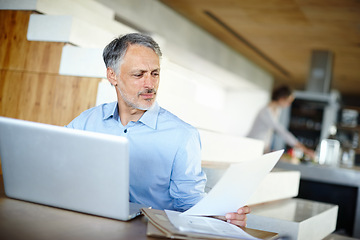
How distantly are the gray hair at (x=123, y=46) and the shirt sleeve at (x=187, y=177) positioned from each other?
0.37m

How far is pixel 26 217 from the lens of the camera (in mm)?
935

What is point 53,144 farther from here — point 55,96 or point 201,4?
point 201,4

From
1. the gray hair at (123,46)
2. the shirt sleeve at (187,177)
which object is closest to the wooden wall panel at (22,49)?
the gray hair at (123,46)

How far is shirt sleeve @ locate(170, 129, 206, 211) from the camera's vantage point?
1.44m

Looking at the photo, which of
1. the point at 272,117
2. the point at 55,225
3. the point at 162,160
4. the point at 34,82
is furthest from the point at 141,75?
the point at 272,117

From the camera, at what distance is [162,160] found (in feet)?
4.95

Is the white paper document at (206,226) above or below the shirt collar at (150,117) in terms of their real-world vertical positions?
below

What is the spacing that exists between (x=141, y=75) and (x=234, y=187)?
2.31ft

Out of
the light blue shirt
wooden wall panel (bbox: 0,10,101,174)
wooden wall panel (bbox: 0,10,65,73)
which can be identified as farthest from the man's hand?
wooden wall panel (bbox: 0,10,65,73)

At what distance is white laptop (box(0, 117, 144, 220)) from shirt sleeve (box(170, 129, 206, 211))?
1.23 feet

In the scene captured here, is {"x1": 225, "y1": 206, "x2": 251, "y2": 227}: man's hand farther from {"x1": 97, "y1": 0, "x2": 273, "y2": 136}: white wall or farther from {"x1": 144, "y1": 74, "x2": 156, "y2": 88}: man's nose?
{"x1": 97, "y1": 0, "x2": 273, "y2": 136}: white wall

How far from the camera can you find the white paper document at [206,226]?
3.06 feet

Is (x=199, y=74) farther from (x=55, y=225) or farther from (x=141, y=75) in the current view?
(x=55, y=225)

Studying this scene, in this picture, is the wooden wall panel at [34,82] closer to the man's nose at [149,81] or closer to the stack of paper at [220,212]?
the man's nose at [149,81]
